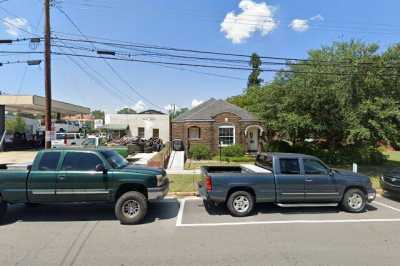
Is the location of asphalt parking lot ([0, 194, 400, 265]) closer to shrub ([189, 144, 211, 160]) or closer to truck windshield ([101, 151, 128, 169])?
truck windshield ([101, 151, 128, 169])

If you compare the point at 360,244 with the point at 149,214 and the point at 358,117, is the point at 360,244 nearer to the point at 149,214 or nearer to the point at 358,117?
the point at 149,214

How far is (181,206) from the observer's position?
9680mm

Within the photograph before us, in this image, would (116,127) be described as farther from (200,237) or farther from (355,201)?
(200,237)

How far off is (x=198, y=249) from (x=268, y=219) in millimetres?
2788

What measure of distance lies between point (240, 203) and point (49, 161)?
5.04 meters

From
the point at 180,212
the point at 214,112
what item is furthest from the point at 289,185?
the point at 214,112

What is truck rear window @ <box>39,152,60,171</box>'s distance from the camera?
7.95 meters

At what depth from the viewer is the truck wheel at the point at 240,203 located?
8.45 metres

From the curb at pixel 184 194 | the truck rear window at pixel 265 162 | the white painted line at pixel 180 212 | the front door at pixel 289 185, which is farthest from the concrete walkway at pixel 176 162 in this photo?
the front door at pixel 289 185

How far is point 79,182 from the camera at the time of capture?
7.85 meters

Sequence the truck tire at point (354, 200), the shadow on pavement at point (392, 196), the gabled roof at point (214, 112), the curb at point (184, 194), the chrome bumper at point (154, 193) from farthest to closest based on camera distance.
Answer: the gabled roof at point (214, 112)
the curb at point (184, 194)
the shadow on pavement at point (392, 196)
the truck tire at point (354, 200)
the chrome bumper at point (154, 193)

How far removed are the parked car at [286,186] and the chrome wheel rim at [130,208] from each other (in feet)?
6.20

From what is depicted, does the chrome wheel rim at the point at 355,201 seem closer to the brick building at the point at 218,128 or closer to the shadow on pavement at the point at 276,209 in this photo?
the shadow on pavement at the point at 276,209

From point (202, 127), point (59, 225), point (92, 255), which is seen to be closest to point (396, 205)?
point (92, 255)
